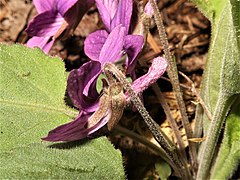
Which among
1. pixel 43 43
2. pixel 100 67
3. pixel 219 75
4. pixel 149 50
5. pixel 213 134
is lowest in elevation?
pixel 149 50

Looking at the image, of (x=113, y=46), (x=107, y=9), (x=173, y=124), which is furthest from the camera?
(x=173, y=124)

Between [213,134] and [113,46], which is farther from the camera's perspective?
[213,134]

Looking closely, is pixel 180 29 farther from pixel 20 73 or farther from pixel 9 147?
pixel 9 147

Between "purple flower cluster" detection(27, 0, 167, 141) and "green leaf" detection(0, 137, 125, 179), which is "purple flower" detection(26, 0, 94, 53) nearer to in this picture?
"purple flower cluster" detection(27, 0, 167, 141)

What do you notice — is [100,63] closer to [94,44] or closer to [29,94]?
[94,44]

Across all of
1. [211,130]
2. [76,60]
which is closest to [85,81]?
[211,130]

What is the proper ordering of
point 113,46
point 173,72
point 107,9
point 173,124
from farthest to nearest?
point 173,124 → point 173,72 → point 107,9 → point 113,46

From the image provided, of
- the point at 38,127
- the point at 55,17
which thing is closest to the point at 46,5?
the point at 55,17

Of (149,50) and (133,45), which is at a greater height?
(133,45)
